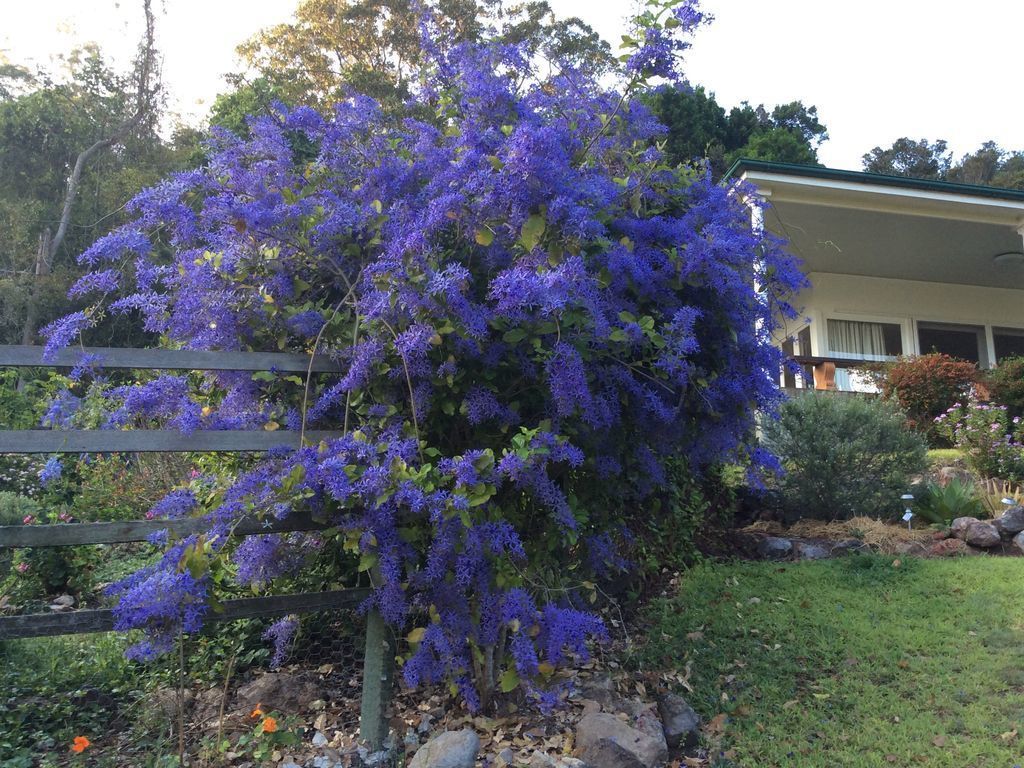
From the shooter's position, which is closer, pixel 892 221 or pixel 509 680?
pixel 509 680

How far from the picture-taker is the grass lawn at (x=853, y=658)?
3.61 meters

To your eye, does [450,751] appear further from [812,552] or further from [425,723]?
[812,552]

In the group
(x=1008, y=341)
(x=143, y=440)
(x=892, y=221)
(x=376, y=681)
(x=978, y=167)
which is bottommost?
(x=376, y=681)

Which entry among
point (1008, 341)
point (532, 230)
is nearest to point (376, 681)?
point (532, 230)

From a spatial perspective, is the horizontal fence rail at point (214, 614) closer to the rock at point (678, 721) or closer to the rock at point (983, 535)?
the rock at point (678, 721)

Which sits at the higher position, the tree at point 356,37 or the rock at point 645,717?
the tree at point 356,37

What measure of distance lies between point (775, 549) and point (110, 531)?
499cm

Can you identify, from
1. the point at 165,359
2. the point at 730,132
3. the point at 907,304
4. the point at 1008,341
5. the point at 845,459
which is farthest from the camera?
the point at 730,132

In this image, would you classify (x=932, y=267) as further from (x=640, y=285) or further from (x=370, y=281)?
(x=370, y=281)

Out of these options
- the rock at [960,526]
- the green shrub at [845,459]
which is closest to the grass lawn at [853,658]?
the rock at [960,526]

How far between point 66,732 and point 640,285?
9.74ft

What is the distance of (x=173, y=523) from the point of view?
10.0 ft

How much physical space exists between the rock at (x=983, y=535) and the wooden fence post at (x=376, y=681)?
5.10m

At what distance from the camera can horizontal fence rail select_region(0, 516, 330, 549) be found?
115 inches
